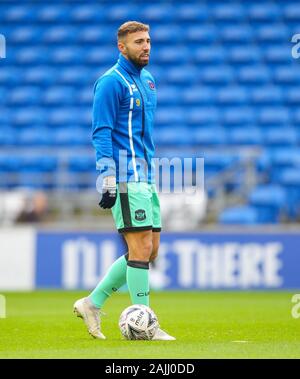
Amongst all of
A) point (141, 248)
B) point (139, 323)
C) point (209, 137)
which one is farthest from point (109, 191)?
point (209, 137)

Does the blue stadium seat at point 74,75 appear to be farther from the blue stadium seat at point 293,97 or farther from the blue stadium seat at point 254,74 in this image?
the blue stadium seat at point 293,97

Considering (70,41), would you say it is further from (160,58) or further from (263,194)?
(263,194)

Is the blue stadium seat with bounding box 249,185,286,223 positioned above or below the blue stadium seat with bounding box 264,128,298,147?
below

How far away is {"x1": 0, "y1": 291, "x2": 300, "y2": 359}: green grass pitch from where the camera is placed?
6.28 m

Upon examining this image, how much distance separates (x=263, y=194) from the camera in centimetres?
1644

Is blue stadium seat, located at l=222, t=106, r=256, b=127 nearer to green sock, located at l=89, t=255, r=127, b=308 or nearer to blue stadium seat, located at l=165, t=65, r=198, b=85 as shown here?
blue stadium seat, located at l=165, t=65, r=198, b=85

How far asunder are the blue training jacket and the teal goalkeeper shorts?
6cm

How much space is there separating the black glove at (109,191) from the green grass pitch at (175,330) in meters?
0.95

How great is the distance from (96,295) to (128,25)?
1931 millimetres

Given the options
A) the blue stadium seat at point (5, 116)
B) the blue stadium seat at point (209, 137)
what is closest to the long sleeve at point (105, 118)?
the blue stadium seat at point (209, 137)

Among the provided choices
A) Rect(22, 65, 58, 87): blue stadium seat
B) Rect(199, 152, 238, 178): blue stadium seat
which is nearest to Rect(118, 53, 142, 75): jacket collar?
Rect(199, 152, 238, 178): blue stadium seat

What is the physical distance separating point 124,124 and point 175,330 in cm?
175

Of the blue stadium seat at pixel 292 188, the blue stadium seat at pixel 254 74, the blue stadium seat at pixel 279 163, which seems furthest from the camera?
the blue stadium seat at pixel 254 74

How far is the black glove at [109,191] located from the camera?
7.05 m
